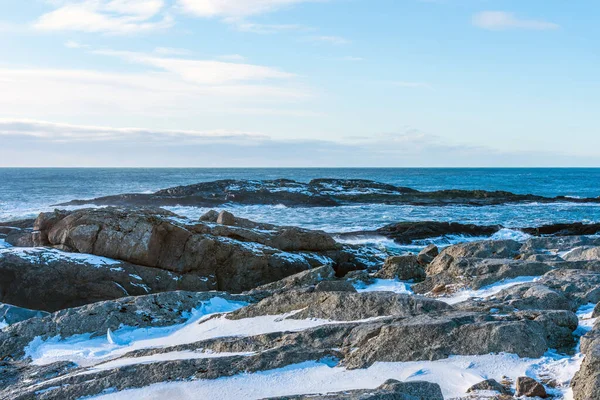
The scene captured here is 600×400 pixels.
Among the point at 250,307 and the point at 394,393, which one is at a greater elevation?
the point at 394,393

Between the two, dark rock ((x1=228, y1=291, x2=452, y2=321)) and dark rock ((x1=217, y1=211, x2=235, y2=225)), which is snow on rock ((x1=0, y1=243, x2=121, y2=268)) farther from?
dark rock ((x1=228, y1=291, x2=452, y2=321))

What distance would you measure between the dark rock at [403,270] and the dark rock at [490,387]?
727cm

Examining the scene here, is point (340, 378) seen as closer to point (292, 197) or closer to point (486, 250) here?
point (486, 250)

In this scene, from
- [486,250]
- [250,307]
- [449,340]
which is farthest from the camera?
[486,250]

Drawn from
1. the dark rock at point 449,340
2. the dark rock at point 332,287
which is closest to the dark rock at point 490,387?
the dark rock at point 449,340

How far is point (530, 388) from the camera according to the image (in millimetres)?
5711

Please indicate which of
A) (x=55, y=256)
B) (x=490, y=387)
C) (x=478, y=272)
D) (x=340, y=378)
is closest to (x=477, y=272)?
(x=478, y=272)

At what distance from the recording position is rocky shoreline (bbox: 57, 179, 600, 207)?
51.0 m

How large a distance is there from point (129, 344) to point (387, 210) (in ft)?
125

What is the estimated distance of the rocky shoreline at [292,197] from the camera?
51.0 metres

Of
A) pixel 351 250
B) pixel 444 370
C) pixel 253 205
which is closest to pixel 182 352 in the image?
pixel 444 370

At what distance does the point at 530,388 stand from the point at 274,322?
421cm

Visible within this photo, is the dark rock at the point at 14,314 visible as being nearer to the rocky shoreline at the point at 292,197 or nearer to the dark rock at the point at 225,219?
the dark rock at the point at 225,219

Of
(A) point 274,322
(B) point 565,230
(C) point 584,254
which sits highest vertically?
(C) point 584,254
